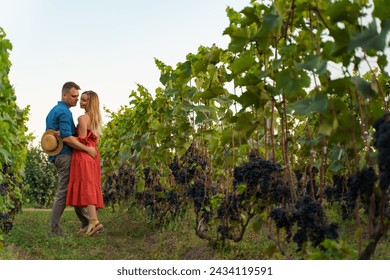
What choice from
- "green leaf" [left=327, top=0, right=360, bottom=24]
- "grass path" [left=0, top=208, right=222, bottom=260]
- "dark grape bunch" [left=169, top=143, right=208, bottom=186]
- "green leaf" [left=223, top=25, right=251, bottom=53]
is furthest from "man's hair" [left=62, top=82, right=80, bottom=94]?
"green leaf" [left=327, top=0, right=360, bottom=24]

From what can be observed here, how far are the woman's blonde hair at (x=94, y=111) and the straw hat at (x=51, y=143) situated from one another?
0.47 m

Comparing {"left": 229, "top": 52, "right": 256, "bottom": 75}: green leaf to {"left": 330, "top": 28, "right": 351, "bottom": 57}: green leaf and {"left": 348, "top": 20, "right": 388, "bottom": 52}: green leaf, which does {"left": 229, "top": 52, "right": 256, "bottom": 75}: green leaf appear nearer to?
{"left": 330, "top": 28, "right": 351, "bottom": 57}: green leaf

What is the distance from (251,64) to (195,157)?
264 cm

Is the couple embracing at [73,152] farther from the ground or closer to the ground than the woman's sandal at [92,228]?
farther from the ground

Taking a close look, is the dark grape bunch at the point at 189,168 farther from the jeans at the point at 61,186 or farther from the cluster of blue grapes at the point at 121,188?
the cluster of blue grapes at the point at 121,188

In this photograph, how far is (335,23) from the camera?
9.79 ft

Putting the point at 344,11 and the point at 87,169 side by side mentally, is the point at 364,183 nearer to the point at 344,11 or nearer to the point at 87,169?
the point at 344,11

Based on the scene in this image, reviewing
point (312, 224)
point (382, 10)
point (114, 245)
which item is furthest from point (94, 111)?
point (382, 10)

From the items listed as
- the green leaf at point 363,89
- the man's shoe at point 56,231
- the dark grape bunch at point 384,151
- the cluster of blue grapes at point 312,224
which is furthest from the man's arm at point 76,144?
the dark grape bunch at point 384,151

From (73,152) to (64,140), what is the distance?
235 millimetres

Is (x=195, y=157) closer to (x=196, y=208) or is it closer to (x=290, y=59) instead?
(x=196, y=208)

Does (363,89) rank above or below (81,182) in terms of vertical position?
above

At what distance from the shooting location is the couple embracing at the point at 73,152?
6703 mm

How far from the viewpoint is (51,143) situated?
6699 mm
